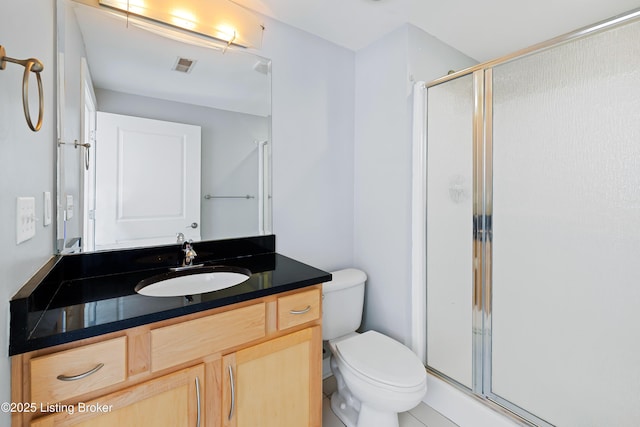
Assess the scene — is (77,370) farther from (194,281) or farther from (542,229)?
(542,229)

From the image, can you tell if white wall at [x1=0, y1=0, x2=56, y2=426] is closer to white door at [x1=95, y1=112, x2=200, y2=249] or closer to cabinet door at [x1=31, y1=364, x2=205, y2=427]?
cabinet door at [x1=31, y1=364, x2=205, y2=427]

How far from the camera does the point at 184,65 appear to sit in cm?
150

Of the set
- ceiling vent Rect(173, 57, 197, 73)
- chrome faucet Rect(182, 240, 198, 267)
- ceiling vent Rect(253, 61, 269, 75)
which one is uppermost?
ceiling vent Rect(253, 61, 269, 75)

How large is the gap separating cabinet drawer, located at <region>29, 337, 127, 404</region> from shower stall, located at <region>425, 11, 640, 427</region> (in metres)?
1.54

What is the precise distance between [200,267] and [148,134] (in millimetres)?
677

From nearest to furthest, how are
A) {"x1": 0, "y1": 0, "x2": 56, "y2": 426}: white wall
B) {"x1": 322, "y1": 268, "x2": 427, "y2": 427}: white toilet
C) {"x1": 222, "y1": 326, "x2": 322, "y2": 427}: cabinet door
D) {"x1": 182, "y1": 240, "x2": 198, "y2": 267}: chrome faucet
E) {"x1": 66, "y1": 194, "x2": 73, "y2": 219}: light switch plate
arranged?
{"x1": 0, "y1": 0, "x2": 56, "y2": 426}: white wall, {"x1": 222, "y1": 326, "x2": 322, "y2": 427}: cabinet door, {"x1": 66, "y1": 194, "x2": 73, "y2": 219}: light switch plate, {"x1": 322, "y1": 268, "x2": 427, "y2": 427}: white toilet, {"x1": 182, "y1": 240, "x2": 198, "y2": 267}: chrome faucet

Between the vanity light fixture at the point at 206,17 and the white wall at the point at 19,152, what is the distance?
0.39 m

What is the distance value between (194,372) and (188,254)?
59 cm

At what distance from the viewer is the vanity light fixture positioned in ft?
4.47

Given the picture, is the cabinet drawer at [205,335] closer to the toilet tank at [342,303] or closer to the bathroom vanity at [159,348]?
the bathroom vanity at [159,348]

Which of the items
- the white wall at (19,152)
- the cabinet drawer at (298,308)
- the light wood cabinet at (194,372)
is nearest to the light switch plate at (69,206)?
the white wall at (19,152)

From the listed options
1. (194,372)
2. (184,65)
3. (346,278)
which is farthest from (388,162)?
(194,372)

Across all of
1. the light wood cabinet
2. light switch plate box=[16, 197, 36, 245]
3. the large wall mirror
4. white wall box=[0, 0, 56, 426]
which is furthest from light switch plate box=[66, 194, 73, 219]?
the light wood cabinet

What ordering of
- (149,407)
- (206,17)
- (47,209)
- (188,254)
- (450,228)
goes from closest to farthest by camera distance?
(149,407), (47,209), (188,254), (206,17), (450,228)
